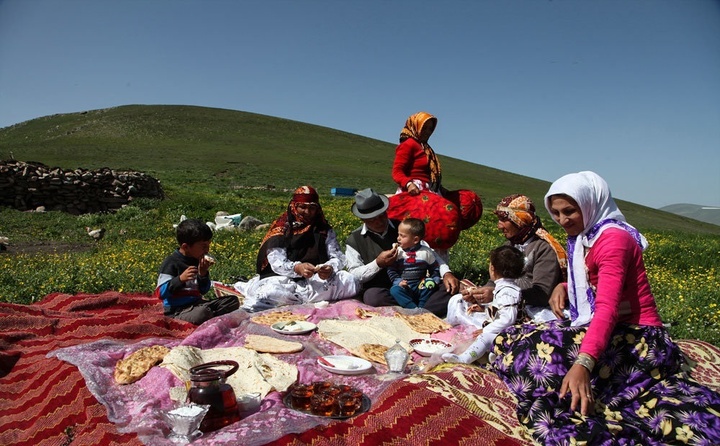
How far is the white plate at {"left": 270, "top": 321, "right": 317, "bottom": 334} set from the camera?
15.8ft

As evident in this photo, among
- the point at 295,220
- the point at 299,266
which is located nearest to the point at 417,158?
the point at 295,220

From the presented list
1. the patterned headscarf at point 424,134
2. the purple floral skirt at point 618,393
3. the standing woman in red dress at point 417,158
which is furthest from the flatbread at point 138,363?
the patterned headscarf at point 424,134

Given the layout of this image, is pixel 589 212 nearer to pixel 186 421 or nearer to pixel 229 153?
pixel 186 421

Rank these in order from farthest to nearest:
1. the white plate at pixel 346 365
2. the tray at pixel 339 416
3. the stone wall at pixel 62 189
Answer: the stone wall at pixel 62 189, the white plate at pixel 346 365, the tray at pixel 339 416

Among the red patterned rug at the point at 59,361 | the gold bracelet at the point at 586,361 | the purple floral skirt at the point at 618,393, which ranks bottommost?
the red patterned rug at the point at 59,361

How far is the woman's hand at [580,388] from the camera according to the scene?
2.78m

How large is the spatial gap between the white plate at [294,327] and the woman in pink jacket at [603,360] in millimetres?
2053

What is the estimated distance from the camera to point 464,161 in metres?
68.4

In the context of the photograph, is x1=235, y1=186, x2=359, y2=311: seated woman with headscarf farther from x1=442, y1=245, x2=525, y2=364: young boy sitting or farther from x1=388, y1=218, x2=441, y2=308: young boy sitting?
x1=442, y1=245, x2=525, y2=364: young boy sitting

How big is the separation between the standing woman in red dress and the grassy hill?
59.0 feet

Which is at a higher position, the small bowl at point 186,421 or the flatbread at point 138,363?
the small bowl at point 186,421

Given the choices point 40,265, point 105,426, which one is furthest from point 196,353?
point 40,265

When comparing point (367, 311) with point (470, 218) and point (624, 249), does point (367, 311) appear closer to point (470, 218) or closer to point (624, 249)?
point (470, 218)

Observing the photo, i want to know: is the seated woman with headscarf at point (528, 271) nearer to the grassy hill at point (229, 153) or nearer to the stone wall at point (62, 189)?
the stone wall at point (62, 189)
